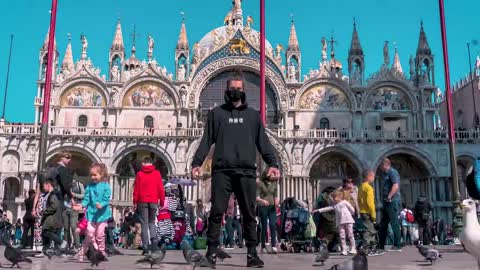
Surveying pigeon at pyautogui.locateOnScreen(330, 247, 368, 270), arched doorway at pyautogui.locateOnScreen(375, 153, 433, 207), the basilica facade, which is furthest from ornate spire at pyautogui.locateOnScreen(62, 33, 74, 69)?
pigeon at pyautogui.locateOnScreen(330, 247, 368, 270)

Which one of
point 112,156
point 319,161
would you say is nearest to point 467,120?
point 319,161

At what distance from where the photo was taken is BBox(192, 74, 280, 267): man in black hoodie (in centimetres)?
608

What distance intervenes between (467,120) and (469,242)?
121 ft

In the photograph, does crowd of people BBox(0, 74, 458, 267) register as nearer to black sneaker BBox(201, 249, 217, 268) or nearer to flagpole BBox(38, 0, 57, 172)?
black sneaker BBox(201, 249, 217, 268)

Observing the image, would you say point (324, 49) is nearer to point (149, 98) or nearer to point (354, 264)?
point (149, 98)

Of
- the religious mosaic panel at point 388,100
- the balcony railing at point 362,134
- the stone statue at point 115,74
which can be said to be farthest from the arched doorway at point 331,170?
the stone statue at point 115,74

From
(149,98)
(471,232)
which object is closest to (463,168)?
(149,98)

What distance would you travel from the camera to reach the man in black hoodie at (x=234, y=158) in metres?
6.08

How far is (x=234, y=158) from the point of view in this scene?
6.06 m

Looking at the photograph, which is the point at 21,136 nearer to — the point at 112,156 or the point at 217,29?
the point at 112,156

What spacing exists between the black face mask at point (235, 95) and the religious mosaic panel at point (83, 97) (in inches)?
1100

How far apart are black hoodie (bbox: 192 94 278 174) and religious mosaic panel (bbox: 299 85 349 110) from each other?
27544 mm

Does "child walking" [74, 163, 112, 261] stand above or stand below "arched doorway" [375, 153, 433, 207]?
below

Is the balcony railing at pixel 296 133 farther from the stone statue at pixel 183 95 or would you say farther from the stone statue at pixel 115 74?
the stone statue at pixel 115 74
